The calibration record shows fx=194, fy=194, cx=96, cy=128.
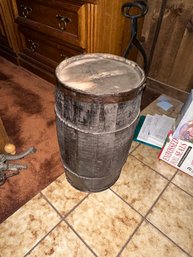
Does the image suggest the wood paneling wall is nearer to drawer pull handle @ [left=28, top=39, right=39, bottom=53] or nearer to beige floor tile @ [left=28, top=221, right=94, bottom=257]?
drawer pull handle @ [left=28, top=39, right=39, bottom=53]

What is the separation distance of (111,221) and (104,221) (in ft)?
0.13

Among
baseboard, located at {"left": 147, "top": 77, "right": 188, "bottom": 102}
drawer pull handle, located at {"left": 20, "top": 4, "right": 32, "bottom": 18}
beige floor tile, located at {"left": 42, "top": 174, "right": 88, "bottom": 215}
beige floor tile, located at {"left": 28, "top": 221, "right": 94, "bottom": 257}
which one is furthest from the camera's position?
baseboard, located at {"left": 147, "top": 77, "right": 188, "bottom": 102}

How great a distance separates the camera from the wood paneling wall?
1.64 metres

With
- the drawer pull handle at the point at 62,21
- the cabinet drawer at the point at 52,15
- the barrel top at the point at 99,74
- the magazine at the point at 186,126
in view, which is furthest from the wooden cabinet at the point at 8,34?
the magazine at the point at 186,126

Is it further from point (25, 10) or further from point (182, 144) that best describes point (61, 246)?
point (25, 10)

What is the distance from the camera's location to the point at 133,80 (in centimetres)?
86

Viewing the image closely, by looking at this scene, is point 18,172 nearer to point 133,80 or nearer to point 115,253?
point 115,253

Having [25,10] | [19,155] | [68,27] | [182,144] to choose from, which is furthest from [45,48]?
[182,144]

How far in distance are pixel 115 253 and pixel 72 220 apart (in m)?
0.28

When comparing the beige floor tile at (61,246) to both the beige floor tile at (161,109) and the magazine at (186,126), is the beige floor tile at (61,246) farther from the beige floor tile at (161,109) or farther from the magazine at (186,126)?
the beige floor tile at (161,109)

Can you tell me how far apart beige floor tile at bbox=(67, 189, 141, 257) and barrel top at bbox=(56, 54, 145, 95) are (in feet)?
2.34

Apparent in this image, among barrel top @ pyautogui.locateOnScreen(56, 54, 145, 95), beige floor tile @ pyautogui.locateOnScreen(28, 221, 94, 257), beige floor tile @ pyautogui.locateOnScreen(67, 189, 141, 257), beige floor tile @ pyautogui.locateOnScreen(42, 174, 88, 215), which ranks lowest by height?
beige floor tile @ pyautogui.locateOnScreen(42, 174, 88, 215)

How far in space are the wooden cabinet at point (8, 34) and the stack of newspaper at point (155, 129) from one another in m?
1.74

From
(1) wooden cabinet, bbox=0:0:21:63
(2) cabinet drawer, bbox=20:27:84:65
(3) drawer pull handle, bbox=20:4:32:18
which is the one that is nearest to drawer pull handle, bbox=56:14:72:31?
(2) cabinet drawer, bbox=20:27:84:65
